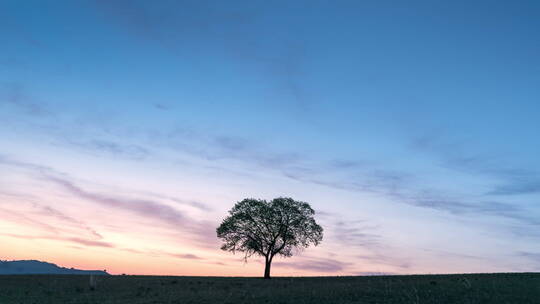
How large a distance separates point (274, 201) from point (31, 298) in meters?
39.7

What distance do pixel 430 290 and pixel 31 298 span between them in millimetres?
32504

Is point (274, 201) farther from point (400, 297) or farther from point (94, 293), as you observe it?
point (400, 297)

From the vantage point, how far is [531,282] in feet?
139

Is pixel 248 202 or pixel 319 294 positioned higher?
pixel 248 202

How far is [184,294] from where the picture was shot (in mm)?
42219

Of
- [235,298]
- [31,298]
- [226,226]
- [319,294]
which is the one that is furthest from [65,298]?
[226,226]

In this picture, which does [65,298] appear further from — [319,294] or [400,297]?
[400,297]

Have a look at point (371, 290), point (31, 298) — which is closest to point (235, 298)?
point (371, 290)

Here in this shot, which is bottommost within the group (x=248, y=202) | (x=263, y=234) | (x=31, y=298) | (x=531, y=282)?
(x=31, y=298)

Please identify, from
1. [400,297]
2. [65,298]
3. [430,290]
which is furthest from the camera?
[65,298]

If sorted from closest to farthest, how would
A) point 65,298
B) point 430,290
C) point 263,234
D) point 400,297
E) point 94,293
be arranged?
point 400,297
point 430,290
point 65,298
point 94,293
point 263,234

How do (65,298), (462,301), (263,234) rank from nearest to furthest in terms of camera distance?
(462,301)
(65,298)
(263,234)

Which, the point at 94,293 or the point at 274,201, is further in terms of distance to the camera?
the point at 274,201

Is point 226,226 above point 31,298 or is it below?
above
